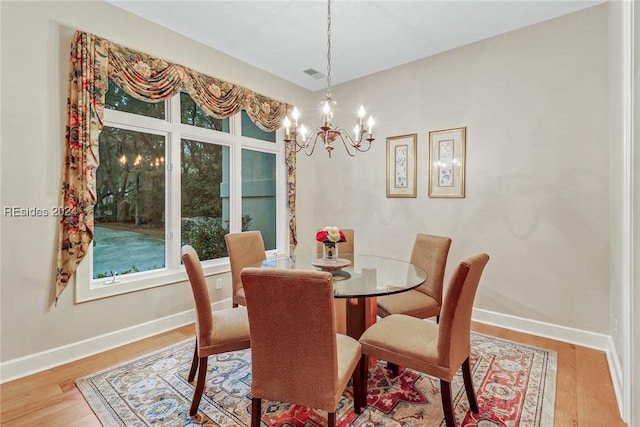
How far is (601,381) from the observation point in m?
2.23

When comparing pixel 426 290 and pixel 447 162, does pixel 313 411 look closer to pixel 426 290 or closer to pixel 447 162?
pixel 426 290

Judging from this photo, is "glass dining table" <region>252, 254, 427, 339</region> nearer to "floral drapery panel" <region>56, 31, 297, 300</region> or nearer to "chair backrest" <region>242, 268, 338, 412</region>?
"chair backrest" <region>242, 268, 338, 412</region>

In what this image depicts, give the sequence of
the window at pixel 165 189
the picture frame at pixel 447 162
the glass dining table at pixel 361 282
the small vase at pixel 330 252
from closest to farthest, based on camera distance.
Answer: the glass dining table at pixel 361 282, the small vase at pixel 330 252, the window at pixel 165 189, the picture frame at pixel 447 162

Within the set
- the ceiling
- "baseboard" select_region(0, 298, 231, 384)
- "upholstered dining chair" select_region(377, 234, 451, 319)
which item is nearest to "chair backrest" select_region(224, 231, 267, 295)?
"baseboard" select_region(0, 298, 231, 384)

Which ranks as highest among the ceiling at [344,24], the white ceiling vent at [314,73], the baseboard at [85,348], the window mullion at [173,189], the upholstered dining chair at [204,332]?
the white ceiling vent at [314,73]

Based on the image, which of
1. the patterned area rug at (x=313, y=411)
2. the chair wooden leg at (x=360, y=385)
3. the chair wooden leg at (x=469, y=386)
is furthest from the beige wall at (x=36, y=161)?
the chair wooden leg at (x=469, y=386)

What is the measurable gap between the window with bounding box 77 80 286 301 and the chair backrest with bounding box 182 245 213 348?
1.42 metres

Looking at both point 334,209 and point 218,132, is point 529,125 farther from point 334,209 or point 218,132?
point 218,132

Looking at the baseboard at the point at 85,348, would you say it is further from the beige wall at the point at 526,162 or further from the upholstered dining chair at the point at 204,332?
the beige wall at the point at 526,162

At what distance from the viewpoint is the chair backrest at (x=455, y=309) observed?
159 cm

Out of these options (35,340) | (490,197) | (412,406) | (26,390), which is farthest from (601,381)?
(35,340)

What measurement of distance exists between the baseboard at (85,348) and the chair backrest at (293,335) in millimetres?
1931

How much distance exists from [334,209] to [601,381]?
3.16 m

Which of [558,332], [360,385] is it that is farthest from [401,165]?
[360,385]
